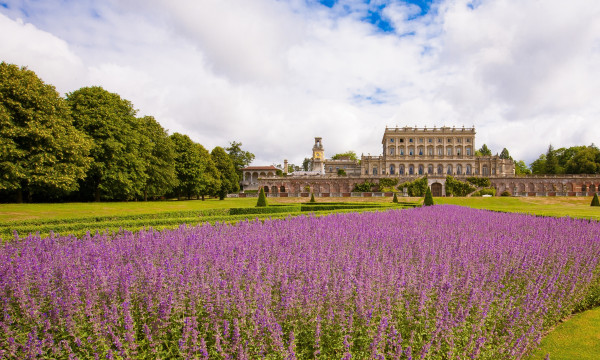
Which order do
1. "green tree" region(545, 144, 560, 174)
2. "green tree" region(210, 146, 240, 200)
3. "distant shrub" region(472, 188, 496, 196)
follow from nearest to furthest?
"distant shrub" region(472, 188, 496, 196), "green tree" region(210, 146, 240, 200), "green tree" region(545, 144, 560, 174)

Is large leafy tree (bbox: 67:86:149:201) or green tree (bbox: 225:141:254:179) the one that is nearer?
large leafy tree (bbox: 67:86:149:201)

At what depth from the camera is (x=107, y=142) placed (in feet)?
95.2

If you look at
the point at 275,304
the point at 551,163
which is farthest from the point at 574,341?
the point at 551,163

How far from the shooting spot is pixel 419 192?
54.4 metres

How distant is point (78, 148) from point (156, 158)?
35.8 feet

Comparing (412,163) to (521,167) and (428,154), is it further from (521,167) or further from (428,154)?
(521,167)

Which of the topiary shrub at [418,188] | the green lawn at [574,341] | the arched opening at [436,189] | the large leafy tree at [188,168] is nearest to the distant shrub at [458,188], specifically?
the arched opening at [436,189]

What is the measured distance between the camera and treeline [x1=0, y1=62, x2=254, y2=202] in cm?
2295

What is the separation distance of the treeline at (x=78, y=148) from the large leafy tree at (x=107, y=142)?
0.07 metres

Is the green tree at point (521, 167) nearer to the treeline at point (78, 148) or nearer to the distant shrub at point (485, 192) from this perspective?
the distant shrub at point (485, 192)

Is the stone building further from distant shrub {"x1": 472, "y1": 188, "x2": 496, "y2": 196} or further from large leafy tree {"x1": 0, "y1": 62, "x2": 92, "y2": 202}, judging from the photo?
large leafy tree {"x1": 0, "y1": 62, "x2": 92, "y2": 202}

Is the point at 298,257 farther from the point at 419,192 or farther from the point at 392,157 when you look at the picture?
the point at 392,157

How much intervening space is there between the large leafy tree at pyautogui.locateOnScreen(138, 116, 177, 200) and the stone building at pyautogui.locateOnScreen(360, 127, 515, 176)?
51.2 m

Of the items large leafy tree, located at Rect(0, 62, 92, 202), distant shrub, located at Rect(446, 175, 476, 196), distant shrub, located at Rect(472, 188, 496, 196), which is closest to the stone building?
distant shrub, located at Rect(446, 175, 476, 196)
